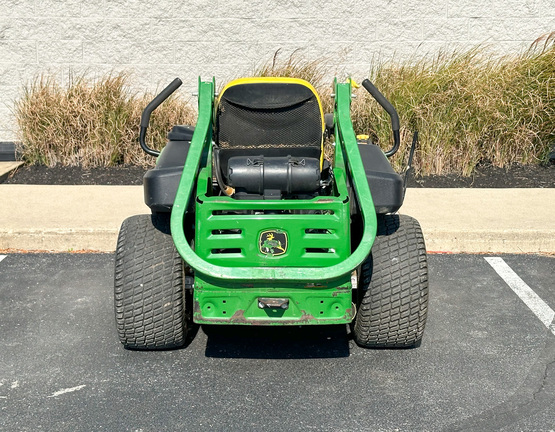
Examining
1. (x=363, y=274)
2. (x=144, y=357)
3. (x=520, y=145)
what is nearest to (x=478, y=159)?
(x=520, y=145)

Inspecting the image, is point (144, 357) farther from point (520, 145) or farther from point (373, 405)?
point (520, 145)

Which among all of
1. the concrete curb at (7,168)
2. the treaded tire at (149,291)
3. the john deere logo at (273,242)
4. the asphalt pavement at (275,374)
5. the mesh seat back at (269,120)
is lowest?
the concrete curb at (7,168)

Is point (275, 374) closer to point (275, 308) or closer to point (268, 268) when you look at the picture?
point (275, 308)

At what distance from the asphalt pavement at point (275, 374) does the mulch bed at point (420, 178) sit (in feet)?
8.25

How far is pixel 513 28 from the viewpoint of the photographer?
341 inches

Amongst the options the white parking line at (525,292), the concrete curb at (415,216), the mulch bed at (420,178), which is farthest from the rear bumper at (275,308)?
the mulch bed at (420,178)

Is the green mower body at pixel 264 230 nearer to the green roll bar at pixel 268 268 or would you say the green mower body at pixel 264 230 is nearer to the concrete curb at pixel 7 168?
the green roll bar at pixel 268 268

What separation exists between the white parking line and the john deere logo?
176 cm

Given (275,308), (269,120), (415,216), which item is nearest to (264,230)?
(275,308)

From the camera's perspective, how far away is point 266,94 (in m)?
4.38

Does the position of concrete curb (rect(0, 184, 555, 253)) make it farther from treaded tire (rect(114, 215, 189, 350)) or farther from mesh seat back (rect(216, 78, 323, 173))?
treaded tire (rect(114, 215, 189, 350))

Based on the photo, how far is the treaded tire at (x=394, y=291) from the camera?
3725 mm

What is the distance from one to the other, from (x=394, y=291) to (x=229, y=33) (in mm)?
5532

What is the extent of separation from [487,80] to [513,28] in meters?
1.63
